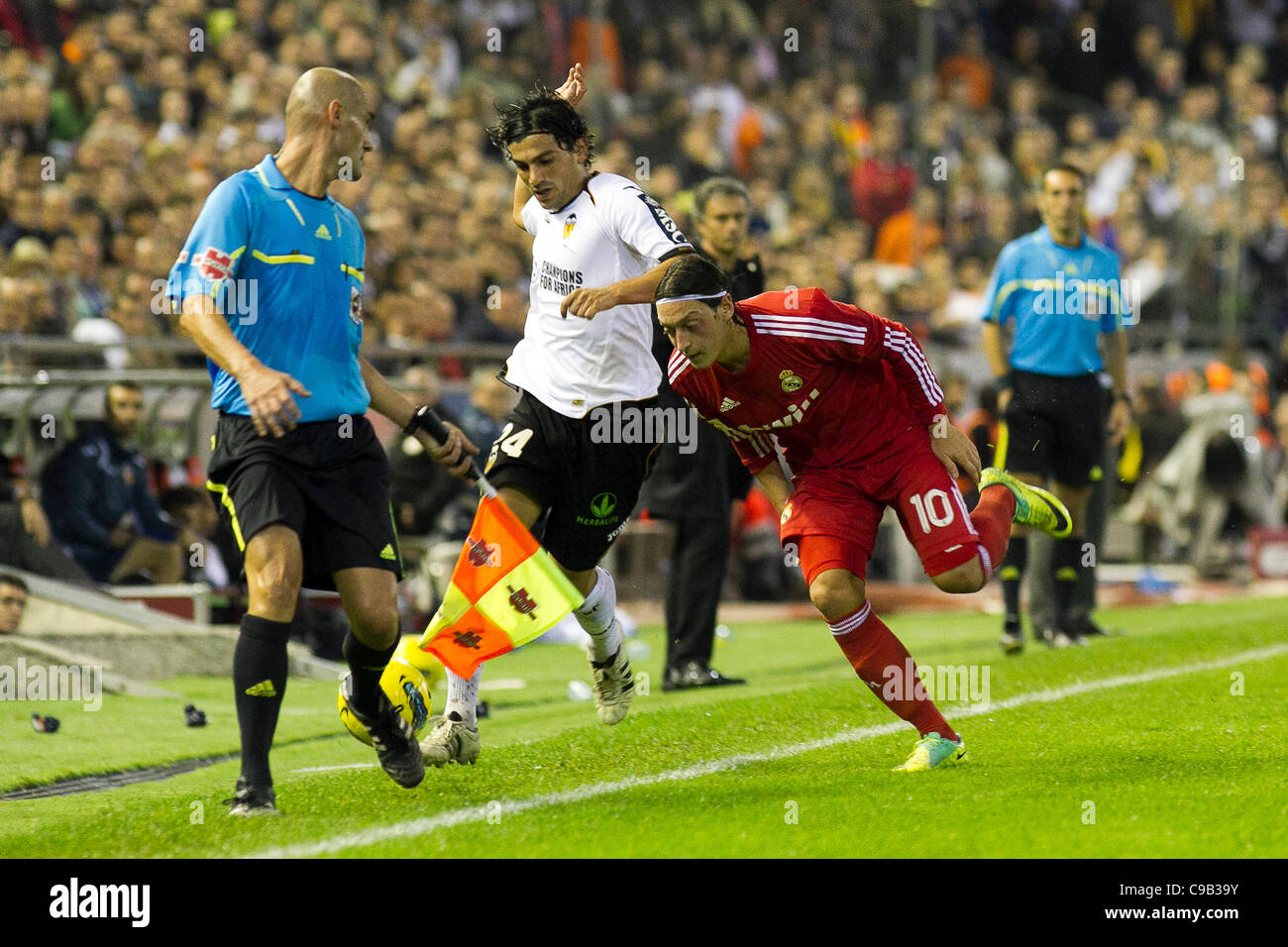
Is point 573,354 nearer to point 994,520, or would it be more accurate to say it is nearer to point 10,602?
point 994,520

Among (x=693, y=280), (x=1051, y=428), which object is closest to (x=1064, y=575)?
(x=1051, y=428)

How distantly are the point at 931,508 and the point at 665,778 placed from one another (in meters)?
1.42

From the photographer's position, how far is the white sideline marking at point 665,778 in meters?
5.28

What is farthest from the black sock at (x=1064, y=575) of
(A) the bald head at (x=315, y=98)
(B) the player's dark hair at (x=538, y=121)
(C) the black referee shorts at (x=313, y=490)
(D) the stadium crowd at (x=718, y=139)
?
(A) the bald head at (x=315, y=98)

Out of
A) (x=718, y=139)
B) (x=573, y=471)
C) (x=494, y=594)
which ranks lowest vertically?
(x=494, y=594)

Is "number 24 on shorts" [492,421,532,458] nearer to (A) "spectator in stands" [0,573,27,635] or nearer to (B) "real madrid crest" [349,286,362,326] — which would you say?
(B) "real madrid crest" [349,286,362,326]

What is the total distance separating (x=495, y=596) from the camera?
6469 millimetres

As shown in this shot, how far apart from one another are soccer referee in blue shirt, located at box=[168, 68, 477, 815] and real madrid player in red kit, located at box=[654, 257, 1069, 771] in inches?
45.5

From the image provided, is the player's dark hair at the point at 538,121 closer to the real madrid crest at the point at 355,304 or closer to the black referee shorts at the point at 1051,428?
the real madrid crest at the point at 355,304

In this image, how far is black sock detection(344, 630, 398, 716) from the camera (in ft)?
19.9

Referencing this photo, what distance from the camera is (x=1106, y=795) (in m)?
5.87

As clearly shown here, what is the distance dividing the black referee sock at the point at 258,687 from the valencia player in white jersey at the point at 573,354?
1251 mm
